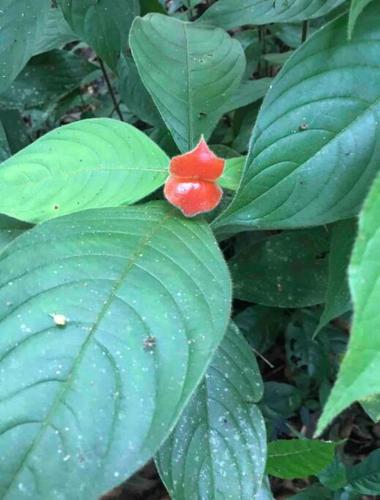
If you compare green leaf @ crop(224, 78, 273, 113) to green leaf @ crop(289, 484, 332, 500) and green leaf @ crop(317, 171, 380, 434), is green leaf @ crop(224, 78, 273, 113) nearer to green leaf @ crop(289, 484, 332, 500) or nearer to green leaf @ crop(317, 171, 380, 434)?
green leaf @ crop(289, 484, 332, 500)

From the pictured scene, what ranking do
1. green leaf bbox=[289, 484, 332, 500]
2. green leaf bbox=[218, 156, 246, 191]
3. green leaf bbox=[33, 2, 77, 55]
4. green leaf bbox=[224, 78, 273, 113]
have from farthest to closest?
1. green leaf bbox=[33, 2, 77, 55]
2. green leaf bbox=[224, 78, 273, 113]
3. green leaf bbox=[289, 484, 332, 500]
4. green leaf bbox=[218, 156, 246, 191]

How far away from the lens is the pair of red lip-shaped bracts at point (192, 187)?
982 millimetres

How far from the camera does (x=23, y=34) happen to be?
1.34m

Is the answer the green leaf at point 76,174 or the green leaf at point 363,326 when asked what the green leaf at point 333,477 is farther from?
the green leaf at point 363,326

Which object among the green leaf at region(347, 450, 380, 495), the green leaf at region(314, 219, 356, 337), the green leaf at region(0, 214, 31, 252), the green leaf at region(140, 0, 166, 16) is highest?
the green leaf at region(140, 0, 166, 16)

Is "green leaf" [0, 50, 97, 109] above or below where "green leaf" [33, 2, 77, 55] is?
below

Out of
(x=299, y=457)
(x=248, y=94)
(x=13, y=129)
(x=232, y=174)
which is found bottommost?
(x=299, y=457)

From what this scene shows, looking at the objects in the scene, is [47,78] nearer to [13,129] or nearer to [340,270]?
[13,129]

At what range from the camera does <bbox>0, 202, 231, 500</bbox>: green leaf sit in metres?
0.75

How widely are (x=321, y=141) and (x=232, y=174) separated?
17cm

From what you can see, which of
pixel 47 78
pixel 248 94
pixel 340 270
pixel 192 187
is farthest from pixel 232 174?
pixel 47 78

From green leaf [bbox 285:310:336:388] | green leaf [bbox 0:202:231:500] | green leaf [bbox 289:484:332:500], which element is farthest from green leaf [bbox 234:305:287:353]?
green leaf [bbox 0:202:231:500]

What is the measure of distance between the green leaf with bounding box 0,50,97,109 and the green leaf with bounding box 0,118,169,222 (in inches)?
25.5

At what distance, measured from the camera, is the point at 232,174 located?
3.55 feet
